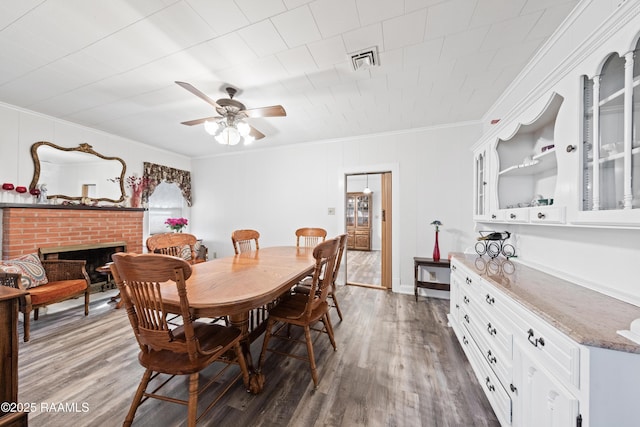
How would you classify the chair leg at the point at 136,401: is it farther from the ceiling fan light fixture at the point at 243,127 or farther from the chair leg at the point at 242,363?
the ceiling fan light fixture at the point at 243,127

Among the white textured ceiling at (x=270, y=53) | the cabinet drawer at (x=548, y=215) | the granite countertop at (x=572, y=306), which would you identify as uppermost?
the white textured ceiling at (x=270, y=53)

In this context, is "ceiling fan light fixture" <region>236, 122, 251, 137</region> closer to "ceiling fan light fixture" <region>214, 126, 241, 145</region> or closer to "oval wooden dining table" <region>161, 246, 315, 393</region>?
"ceiling fan light fixture" <region>214, 126, 241, 145</region>

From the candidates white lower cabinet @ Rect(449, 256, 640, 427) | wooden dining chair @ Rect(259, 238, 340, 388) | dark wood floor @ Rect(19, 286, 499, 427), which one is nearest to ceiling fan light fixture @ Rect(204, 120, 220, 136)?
wooden dining chair @ Rect(259, 238, 340, 388)

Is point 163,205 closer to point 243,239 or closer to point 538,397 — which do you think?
point 243,239

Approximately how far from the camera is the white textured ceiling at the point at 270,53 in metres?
1.43

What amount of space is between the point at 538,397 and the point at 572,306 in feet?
1.40

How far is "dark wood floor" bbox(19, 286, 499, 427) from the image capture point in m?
1.34

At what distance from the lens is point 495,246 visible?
224 cm

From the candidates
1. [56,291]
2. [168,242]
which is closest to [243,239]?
[168,242]

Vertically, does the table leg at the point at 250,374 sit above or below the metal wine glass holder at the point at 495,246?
below

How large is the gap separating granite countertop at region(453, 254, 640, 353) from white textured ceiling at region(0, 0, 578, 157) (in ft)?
5.68

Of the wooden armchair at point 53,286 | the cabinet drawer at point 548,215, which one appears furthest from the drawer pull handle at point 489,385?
the wooden armchair at point 53,286

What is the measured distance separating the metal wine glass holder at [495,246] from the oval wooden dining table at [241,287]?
167cm

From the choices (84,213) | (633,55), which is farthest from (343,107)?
(84,213)
